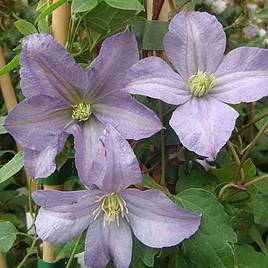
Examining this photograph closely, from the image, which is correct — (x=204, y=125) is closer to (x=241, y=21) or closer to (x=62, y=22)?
(x=62, y=22)

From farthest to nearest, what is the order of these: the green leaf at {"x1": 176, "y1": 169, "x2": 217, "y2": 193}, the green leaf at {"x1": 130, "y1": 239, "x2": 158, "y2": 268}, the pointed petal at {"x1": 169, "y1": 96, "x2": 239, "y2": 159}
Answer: the green leaf at {"x1": 176, "y1": 169, "x2": 217, "y2": 193}
the green leaf at {"x1": 130, "y1": 239, "x2": 158, "y2": 268}
the pointed petal at {"x1": 169, "y1": 96, "x2": 239, "y2": 159}

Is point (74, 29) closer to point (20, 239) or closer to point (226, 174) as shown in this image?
point (226, 174)

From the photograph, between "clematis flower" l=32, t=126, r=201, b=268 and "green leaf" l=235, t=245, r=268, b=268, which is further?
"green leaf" l=235, t=245, r=268, b=268

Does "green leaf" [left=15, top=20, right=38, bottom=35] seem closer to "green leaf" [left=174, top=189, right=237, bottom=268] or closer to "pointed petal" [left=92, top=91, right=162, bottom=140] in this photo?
"pointed petal" [left=92, top=91, right=162, bottom=140]

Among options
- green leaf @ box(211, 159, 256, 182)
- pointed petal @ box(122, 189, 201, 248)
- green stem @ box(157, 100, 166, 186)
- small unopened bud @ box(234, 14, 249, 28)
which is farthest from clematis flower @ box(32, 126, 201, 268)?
small unopened bud @ box(234, 14, 249, 28)

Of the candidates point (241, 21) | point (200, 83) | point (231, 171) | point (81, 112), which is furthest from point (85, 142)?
point (241, 21)

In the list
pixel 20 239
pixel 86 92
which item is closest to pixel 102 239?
pixel 86 92

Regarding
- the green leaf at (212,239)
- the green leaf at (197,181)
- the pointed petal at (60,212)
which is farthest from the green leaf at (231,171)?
the pointed petal at (60,212)
